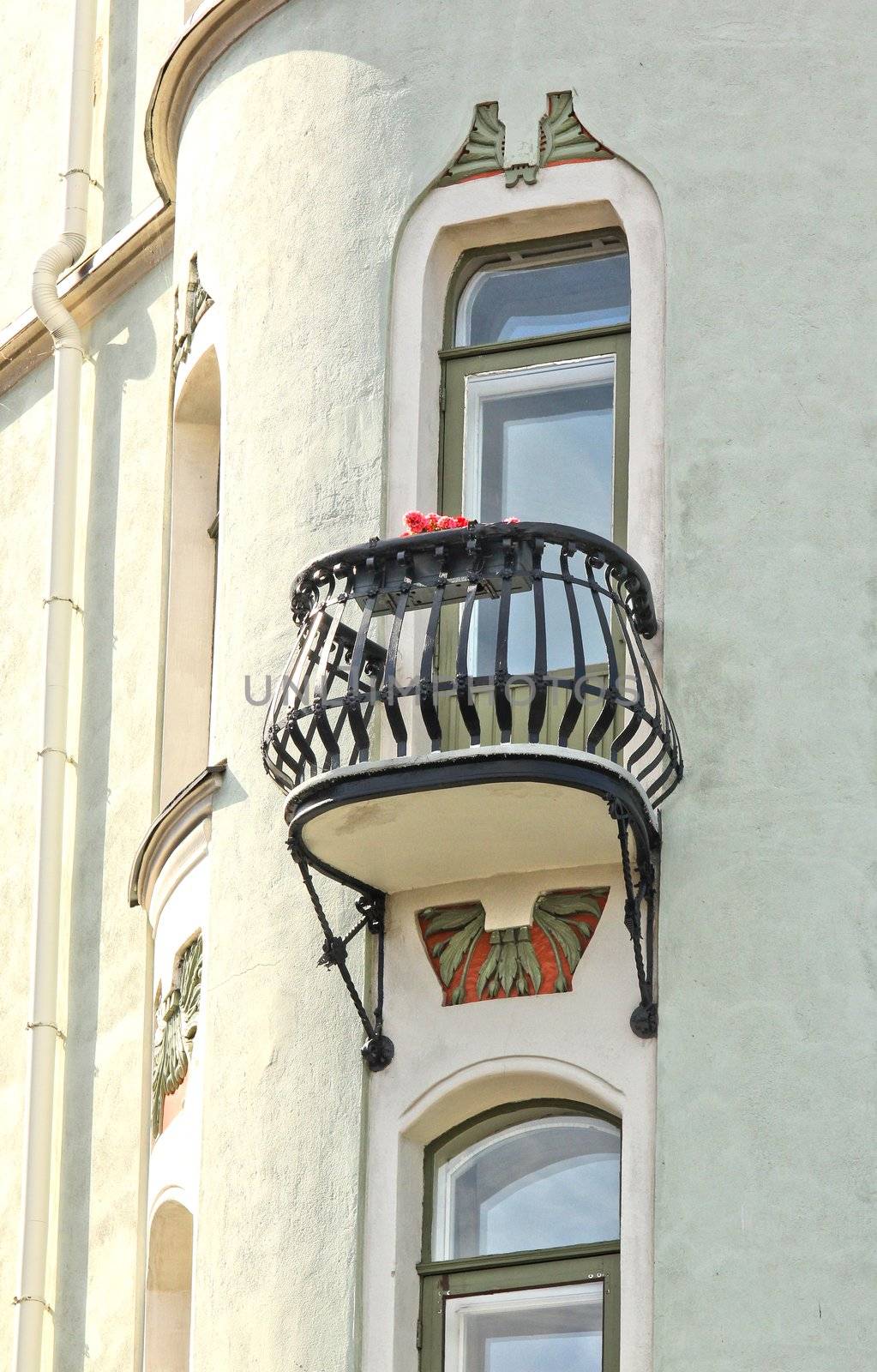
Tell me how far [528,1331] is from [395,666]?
254 centimetres

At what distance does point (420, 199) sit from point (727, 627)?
2536 millimetres

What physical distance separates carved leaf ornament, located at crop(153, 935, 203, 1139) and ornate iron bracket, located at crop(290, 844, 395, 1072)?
114 centimetres

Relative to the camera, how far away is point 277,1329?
12.0 meters

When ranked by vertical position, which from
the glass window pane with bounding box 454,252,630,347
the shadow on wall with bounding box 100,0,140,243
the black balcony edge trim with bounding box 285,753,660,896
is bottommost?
the black balcony edge trim with bounding box 285,753,660,896

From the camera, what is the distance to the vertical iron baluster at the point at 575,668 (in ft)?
38.9

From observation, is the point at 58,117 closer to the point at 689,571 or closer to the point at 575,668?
the point at 689,571

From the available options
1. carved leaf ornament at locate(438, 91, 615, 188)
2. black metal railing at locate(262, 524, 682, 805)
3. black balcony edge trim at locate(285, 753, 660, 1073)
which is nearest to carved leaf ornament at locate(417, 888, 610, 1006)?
black balcony edge trim at locate(285, 753, 660, 1073)

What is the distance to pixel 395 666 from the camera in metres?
12.2

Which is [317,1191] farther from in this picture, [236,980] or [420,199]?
[420,199]

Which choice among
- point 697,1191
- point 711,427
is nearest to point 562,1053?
point 697,1191

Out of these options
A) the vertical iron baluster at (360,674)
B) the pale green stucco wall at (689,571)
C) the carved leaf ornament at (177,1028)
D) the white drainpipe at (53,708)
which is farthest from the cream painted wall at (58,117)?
the vertical iron baluster at (360,674)

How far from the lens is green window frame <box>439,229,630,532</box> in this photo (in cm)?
1318

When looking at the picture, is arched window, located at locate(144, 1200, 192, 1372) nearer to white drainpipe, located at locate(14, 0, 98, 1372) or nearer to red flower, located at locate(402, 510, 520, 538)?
white drainpipe, located at locate(14, 0, 98, 1372)

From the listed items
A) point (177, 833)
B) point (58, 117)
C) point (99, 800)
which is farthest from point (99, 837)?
point (58, 117)
